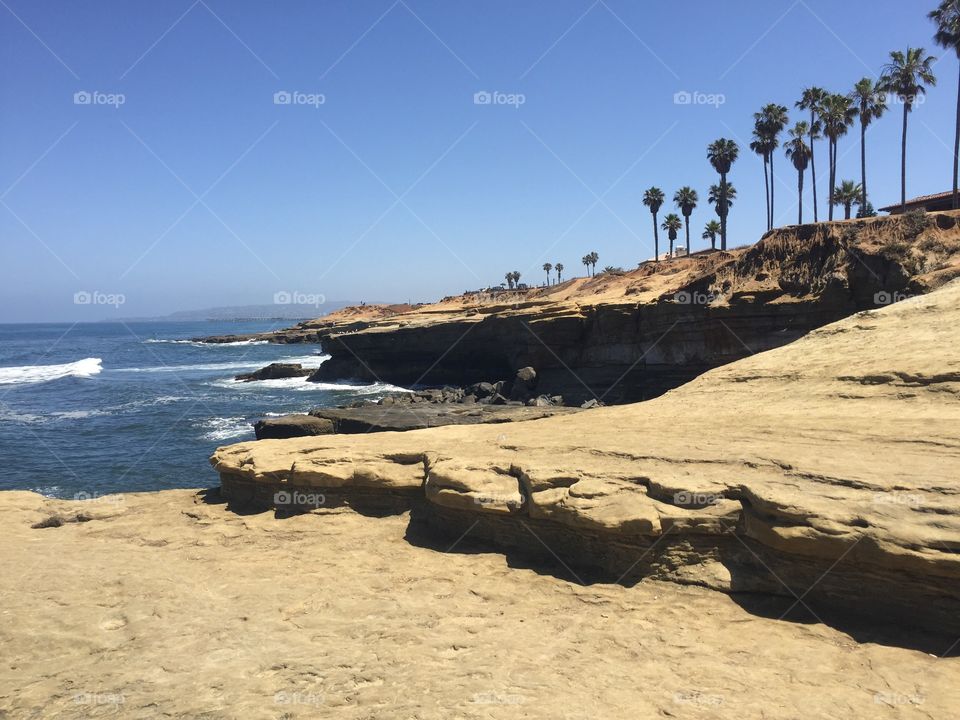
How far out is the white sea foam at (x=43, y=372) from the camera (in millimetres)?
51281

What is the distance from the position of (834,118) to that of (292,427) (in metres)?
45.0

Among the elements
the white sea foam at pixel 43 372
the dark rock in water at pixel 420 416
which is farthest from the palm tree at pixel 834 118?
the white sea foam at pixel 43 372

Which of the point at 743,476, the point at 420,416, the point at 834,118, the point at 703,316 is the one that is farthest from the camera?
the point at 834,118

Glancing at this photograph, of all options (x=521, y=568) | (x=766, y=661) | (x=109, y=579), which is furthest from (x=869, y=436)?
(x=109, y=579)

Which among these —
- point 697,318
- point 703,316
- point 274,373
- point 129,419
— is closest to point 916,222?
point 703,316

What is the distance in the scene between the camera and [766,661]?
5.68 metres

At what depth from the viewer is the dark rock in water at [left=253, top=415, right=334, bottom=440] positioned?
20.6 meters

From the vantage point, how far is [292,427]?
21031mm

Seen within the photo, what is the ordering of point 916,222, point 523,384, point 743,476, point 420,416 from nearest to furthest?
point 743,476
point 420,416
point 916,222
point 523,384

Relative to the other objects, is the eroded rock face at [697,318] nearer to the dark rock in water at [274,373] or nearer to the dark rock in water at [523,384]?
the dark rock in water at [523,384]

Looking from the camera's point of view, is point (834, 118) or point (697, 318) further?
point (834, 118)

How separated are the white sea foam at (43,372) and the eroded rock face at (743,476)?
50762 millimetres

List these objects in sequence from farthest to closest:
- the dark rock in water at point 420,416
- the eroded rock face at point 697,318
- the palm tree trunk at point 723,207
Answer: the palm tree trunk at point 723,207 < the eroded rock face at point 697,318 < the dark rock in water at point 420,416

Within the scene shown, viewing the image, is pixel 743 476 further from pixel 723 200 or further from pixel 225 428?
pixel 723 200
